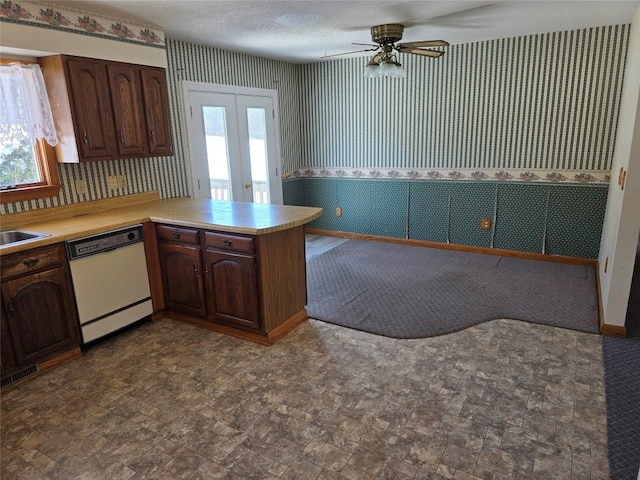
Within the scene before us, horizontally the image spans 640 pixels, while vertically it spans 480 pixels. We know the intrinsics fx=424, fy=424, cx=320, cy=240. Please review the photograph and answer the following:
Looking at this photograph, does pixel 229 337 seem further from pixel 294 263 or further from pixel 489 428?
pixel 489 428

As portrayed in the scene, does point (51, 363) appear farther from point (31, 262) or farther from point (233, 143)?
point (233, 143)

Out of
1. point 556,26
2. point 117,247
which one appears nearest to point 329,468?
point 117,247

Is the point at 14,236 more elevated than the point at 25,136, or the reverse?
the point at 25,136

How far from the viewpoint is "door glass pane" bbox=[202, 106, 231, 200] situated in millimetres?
4551

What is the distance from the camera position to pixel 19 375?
8.77 ft

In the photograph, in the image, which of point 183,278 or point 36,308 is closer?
point 36,308

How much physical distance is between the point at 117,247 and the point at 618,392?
3377 millimetres

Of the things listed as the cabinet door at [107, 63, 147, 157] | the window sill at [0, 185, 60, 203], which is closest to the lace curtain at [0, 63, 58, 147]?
the window sill at [0, 185, 60, 203]

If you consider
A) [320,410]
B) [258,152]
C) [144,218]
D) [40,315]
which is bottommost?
[320,410]

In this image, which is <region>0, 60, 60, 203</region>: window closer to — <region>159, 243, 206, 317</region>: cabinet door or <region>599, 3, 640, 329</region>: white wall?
<region>159, 243, 206, 317</region>: cabinet door

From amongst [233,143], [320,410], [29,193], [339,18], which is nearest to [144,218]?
[29,193]

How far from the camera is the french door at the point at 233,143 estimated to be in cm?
442

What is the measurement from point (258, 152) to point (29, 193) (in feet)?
8.77

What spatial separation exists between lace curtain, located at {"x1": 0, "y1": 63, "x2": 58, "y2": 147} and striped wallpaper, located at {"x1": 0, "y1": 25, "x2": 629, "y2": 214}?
0.41m
